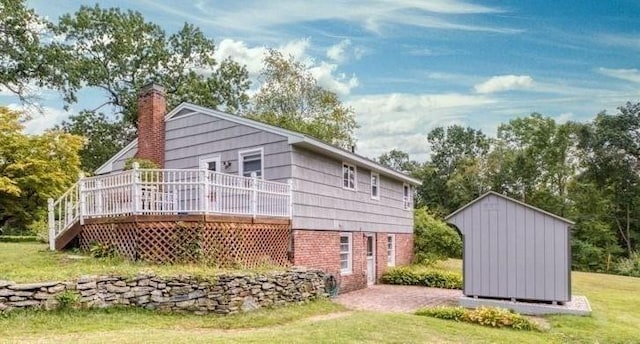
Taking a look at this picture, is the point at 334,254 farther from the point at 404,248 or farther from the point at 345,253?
the point at 404,248

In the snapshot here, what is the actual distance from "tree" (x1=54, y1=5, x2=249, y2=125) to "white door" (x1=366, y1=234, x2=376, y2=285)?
17.6m

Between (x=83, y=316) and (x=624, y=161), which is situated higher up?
(x=624, y=161)

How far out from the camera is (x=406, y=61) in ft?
68.2

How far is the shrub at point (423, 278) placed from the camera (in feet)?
59.2

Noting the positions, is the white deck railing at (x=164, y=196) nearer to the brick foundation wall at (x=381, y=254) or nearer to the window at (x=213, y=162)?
the window at (x=213, y=162)

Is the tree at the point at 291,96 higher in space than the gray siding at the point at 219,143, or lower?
higher

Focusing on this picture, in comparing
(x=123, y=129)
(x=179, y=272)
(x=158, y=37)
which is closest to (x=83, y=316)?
(x=179, y=272)

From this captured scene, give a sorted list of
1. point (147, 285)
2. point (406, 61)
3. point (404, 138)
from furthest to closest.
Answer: point (404, 138), point (406, 61), point (147, 285)

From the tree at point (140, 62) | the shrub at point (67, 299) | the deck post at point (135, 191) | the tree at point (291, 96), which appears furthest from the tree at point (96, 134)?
the shrub at point (67, 299)

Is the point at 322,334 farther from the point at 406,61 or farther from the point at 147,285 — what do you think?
the point at 406,61

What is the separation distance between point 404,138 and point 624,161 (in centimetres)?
1874

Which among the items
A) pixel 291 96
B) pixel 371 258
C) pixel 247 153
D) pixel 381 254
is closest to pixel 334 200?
pixel 247 153

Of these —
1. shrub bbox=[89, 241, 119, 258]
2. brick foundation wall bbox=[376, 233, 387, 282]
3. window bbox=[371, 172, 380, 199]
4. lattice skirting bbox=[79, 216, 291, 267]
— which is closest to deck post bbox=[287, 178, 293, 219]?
lattice skirting bbox=[79, 216, 291, 267]

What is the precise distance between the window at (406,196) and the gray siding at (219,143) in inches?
391
